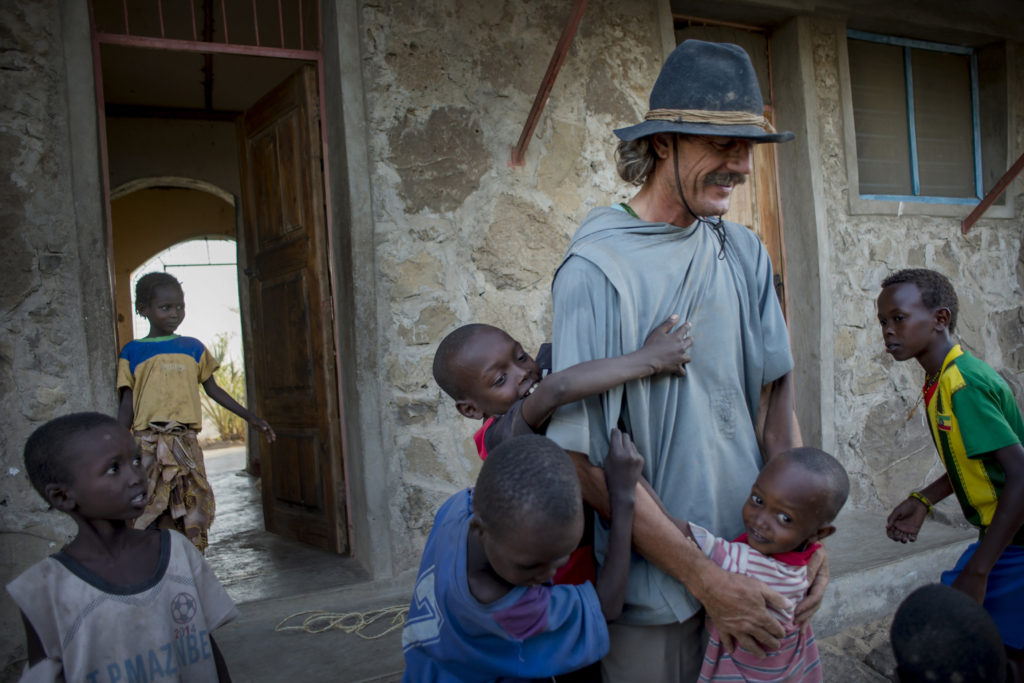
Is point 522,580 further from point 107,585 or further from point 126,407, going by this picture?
point 126,407

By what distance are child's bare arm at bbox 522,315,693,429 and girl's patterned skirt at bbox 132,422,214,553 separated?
2.70 m

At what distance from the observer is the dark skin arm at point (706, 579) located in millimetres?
1404

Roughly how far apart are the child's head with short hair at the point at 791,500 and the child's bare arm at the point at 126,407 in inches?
108

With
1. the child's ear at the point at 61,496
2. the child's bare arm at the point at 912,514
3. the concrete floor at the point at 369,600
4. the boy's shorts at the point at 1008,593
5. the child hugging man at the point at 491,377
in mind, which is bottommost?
the concrete floor at the point at 369,600

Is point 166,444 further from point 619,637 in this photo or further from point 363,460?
point 619,637

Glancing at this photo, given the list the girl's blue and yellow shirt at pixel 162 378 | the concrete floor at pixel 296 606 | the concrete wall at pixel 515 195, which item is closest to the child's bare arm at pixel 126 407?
the girl's blue and yellow shirt at pixel 162 378

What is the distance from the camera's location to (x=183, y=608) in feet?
6.04

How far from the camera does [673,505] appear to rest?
1.50 meters

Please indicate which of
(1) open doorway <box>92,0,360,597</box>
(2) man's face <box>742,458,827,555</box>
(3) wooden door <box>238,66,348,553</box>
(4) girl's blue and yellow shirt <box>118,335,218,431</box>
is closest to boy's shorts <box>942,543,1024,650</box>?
(2) man's face <box>742,458,827,555</box>

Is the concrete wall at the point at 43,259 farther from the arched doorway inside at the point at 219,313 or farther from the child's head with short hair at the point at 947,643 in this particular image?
the child's head with short hair at the point at 947,643

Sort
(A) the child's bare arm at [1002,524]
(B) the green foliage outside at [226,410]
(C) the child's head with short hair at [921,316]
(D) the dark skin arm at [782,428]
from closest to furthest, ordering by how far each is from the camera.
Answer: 1. (D) the dark skin arm at [782,428]
2. (A) the child's bare arm at [1002,524]
3. (C) the child's head with short hair at [921,316]
4. (B) the green foliage outside at [226,410]

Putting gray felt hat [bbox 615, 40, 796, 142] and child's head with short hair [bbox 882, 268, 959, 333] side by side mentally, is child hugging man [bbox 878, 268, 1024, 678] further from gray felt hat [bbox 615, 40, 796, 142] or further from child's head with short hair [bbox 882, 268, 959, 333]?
gray felt hat [bbox 615, 40, 796, 142]

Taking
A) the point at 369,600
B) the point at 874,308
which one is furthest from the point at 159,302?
the point at 874,308

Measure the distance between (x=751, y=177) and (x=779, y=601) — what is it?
380 centimetres
